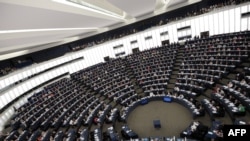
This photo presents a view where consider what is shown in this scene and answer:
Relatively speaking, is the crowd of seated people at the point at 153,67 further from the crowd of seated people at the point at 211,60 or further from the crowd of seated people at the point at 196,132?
the crowd of seated people at the point at 196,132

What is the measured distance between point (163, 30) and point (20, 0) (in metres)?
28.4

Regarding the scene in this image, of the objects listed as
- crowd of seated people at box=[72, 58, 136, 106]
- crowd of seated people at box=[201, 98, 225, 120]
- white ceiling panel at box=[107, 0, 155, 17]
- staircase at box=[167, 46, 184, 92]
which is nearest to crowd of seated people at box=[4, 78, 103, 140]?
crowd of seated people at box=[72, 58, 136, 106]

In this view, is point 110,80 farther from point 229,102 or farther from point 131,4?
point 131,4

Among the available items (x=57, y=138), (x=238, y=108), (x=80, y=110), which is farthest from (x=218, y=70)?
(x=57, y=138)

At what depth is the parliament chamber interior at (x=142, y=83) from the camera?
16859 mm

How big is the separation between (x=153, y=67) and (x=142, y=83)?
124 inches

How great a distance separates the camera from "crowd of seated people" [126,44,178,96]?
75.3ft

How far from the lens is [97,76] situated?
27719 millimetres

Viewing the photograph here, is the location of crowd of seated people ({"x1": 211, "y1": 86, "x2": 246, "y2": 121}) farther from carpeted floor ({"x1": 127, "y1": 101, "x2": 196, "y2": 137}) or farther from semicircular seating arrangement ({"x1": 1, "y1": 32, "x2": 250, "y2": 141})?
carpeted floor ({"x1": 127, "y1": 101, "x2": 196, "y2": 137})

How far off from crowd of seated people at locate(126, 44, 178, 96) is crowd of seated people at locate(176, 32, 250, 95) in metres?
1.74

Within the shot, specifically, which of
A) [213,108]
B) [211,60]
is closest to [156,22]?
[211,60]

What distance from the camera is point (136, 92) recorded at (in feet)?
77.4

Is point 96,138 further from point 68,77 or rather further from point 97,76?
point 68,77

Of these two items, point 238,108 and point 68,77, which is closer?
point 238,108
